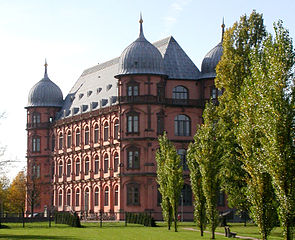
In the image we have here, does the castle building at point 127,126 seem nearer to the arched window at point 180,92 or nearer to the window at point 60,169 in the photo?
the arched window at point 180,92

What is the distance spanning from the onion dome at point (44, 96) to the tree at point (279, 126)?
256 feet

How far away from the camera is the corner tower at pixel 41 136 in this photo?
4646 inches

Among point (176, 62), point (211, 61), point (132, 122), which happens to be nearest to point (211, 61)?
point (211, 61)

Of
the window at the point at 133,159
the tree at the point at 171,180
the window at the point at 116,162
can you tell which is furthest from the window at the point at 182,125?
the tree at the point at 171,180

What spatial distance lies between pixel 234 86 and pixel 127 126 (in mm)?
31467

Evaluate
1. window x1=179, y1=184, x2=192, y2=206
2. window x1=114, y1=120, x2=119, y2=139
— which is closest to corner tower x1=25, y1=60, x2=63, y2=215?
window x1=114, y1=120, x2=119, y2=139

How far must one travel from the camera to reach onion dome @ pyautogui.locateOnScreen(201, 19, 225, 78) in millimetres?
98000

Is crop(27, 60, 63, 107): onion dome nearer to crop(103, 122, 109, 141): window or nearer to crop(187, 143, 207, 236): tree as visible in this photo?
crop(103, 122, 109, 141): window

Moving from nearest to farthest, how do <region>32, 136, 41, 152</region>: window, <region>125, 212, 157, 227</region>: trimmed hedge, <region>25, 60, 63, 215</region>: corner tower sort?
<region>125, 212, 157, 227</region>: trimmed hedge → <region>25, 60, 63, 215</region>: corner tower → <region>32, 136, 41, 152</region>: window

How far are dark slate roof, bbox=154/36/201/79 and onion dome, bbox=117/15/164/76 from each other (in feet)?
12.1

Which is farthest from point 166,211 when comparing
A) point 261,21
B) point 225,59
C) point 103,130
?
point 103,130

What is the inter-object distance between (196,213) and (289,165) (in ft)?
62.8

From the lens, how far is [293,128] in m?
40.8

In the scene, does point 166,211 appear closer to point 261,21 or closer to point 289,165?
point 261,21
